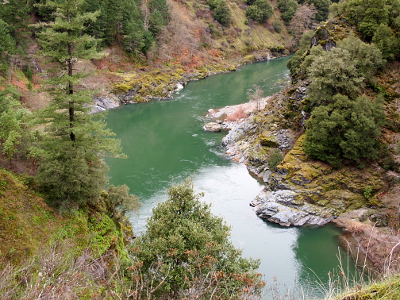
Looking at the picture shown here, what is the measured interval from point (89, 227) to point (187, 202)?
23.9ft

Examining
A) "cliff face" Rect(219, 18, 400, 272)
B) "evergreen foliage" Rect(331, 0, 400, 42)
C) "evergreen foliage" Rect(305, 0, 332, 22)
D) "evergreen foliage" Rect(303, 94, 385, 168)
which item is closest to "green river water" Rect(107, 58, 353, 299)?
"cliff face" Rect(219, 18, 400, 272)

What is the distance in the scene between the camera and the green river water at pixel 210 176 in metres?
20.5

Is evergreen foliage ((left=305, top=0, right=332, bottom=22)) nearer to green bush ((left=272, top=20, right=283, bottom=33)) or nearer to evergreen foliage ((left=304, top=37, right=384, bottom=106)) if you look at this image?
green bush ((left=272, top=20, right=283, bottom=33))

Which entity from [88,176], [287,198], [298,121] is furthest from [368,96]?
[88,176]

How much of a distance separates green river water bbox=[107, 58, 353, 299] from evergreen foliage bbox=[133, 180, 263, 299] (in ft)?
9.14

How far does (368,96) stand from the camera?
2728 centimetres

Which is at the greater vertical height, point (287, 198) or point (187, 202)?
point (187, 202)

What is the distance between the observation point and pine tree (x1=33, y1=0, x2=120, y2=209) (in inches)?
605

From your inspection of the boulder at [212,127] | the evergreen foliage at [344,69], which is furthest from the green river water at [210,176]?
the evergreen foliage at [344,69]

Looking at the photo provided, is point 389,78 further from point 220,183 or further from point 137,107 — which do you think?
point 137,107

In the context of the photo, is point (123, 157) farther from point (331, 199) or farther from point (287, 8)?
point (287, 8)

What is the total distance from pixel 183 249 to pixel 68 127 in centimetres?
975

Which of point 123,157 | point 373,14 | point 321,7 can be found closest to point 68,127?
point 123,157

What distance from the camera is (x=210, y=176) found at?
30.6 metres
